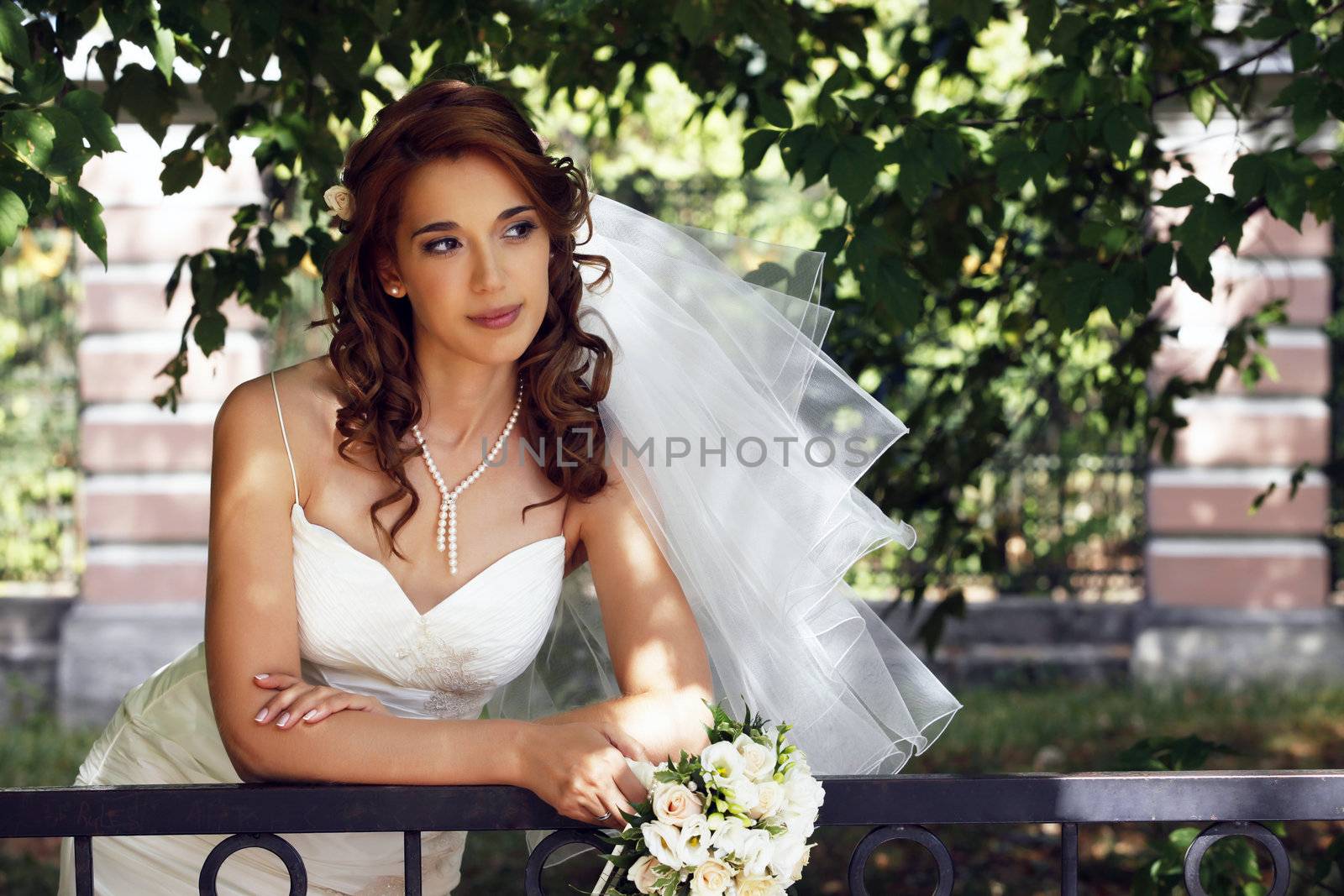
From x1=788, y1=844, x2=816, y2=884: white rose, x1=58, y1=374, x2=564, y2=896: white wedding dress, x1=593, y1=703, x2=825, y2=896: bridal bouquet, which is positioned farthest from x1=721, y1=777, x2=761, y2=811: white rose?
x1=58, y1=374, x2=564, y2=896: white wedding dress

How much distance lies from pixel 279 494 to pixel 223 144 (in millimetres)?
1206

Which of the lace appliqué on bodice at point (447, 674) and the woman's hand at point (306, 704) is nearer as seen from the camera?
the woman's hand at point (306, 704)

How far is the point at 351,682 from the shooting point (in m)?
2.41

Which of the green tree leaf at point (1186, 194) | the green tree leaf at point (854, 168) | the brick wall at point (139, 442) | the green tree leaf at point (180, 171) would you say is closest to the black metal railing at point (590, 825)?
the green tree leaf at point (1186, 194)

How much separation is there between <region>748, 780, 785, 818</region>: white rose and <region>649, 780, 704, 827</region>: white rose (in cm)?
7

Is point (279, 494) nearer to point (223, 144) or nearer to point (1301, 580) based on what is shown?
point (223, 144)

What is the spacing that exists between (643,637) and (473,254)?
714mm

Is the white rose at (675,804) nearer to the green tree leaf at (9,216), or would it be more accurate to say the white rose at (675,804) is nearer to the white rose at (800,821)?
the white rose at (800,821)

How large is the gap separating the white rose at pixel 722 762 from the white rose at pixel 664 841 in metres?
0.08

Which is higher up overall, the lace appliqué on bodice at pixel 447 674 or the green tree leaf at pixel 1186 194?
the green tree leaf at pixel 1186 194

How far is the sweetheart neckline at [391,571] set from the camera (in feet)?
7.33

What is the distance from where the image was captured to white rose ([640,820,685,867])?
151 centimetres

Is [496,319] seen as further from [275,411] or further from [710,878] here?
[710,878]

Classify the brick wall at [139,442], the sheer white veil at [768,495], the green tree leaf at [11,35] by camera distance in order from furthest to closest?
the brick wall at [139,442]
the sheer white veil at [768,495]
the green tree leaf at [11,35]
